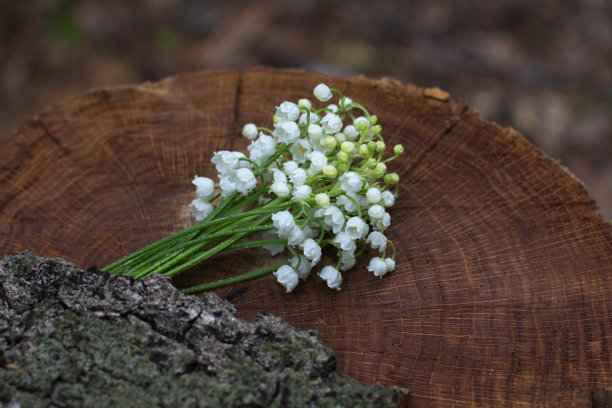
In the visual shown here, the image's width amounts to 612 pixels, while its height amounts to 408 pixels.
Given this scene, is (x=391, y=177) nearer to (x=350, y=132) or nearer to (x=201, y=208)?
(x=350, y=132)

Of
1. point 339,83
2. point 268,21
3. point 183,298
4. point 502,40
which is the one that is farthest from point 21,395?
point 502,40

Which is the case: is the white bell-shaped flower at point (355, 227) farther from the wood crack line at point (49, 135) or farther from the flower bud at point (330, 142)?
the wood crack line at point (49, 135)

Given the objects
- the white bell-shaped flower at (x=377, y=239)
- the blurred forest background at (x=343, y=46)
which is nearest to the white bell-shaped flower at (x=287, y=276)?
the white bell-shaped flower at (x=377, y=239)

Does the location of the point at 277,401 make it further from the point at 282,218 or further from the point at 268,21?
the point at 268,21

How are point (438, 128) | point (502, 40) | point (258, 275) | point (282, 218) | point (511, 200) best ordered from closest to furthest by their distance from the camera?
point (282, 218) → point (258, 275) → point (511, 200) → point (438, 128) → point (502, 40)

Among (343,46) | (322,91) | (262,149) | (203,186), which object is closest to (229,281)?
(203,186)

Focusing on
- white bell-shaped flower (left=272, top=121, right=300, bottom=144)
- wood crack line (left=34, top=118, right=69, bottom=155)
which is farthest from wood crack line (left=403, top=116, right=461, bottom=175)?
wood crack line (left=34, top=118, right=69, bottom=155)

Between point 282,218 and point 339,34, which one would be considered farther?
point 339,34
